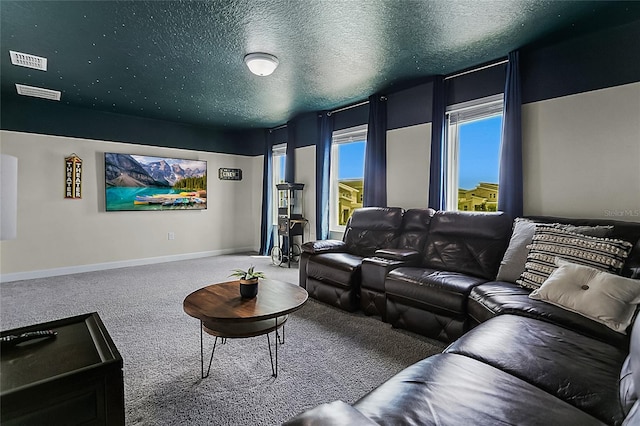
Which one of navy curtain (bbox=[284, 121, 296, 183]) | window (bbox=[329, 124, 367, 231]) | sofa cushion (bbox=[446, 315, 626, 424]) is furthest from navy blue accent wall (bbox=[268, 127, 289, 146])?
sofa cushion (bbox=[446, 315, 626, 424])

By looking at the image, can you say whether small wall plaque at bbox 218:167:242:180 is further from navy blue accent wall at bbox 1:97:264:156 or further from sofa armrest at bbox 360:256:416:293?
sofa armrest at bbox 360:256:416:293

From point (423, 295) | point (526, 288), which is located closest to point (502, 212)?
point (526, 288)

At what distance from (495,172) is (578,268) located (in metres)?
1.67

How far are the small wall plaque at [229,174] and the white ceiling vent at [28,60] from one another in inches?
135

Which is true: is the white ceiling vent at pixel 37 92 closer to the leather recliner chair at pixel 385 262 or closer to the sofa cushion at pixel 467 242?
the leather recliner chair at pixel 385 262

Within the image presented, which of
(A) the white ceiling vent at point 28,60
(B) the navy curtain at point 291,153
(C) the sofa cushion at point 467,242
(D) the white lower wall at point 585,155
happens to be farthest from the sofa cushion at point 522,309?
(A) the white ceiling vent at point 28,60

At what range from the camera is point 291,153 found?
5.89m

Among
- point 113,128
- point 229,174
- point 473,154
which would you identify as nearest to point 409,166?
point 473,154

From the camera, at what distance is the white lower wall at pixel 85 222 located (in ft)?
14.7

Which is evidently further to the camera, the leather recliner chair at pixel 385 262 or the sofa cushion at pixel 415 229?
the sofa cushion at pixel 415 229

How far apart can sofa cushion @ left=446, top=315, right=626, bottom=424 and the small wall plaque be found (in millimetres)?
5923

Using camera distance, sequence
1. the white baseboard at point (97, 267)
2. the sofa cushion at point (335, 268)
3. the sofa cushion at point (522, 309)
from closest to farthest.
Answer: the sofa cushion at point (522, 309)
the sofa cushion at point (335, 268)
the white baseboard at point (97, 267)

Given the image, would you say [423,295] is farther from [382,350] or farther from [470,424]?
[470,424]

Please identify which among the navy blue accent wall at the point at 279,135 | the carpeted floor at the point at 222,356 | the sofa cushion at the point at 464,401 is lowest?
the carpeted floor at the point at 222,356
